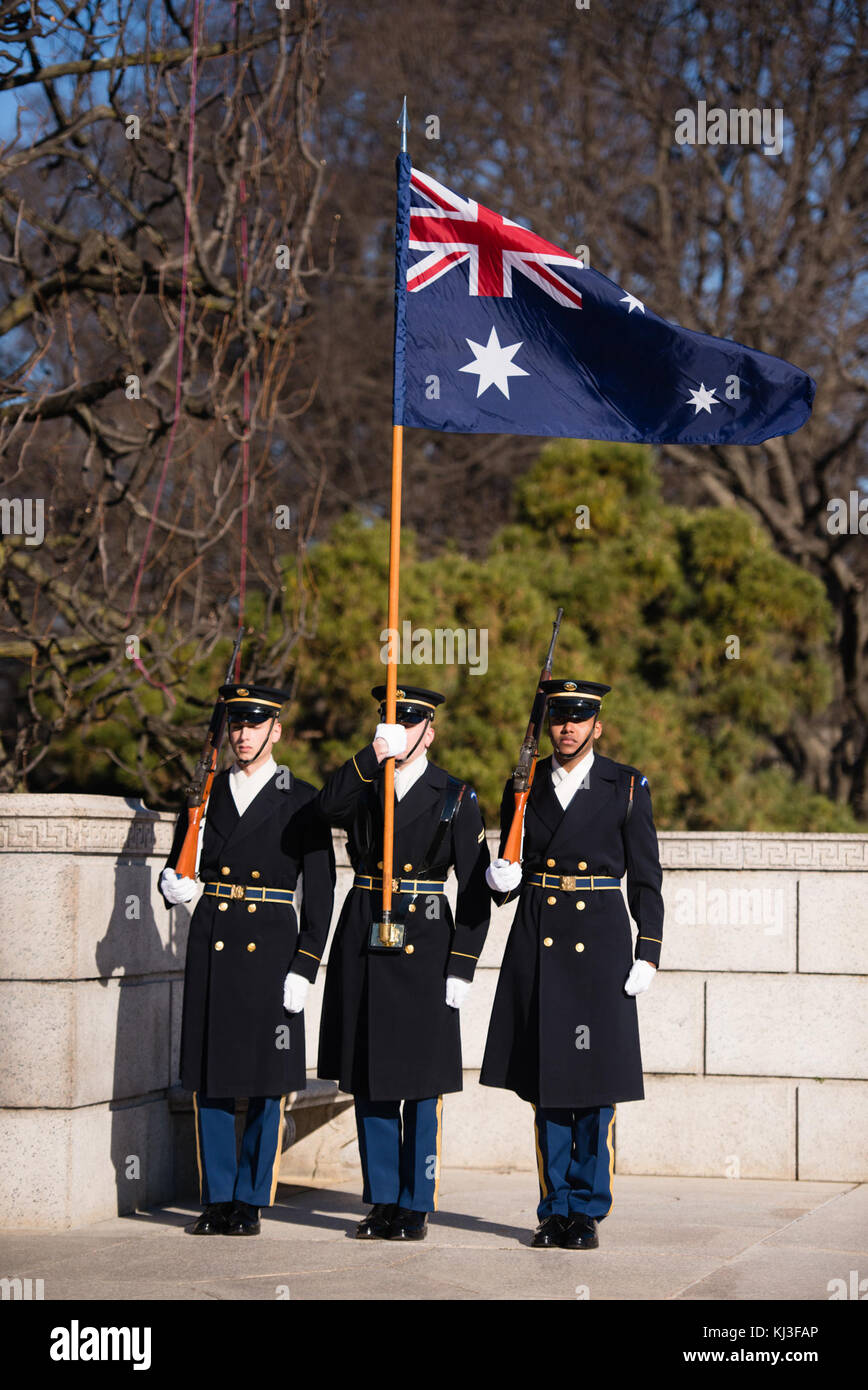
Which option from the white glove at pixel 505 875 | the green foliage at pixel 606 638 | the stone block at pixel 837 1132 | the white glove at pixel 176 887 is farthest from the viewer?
the green foliage at pixel 606 638

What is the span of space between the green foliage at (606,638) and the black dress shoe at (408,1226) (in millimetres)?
5660

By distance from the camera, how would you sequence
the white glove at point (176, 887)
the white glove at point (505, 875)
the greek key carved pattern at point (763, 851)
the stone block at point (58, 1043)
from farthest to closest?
the greek key carved pattern at point (763, 851), the stone block at point (58, 1043), the white glove at point (176, 887), the white glove at point (505, 875)

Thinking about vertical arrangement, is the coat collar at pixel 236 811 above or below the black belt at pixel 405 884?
above

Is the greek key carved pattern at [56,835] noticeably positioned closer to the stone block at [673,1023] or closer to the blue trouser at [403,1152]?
the blue trouser at [403,1152]

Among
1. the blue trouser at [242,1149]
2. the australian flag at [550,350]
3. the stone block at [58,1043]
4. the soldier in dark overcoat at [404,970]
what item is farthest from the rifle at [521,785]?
the stone block at [58,1043]

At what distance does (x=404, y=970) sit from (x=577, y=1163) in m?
0.95

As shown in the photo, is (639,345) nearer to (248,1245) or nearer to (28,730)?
(248,1245)

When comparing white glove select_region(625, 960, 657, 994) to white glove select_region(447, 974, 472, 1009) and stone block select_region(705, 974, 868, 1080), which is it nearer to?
white glove select_region(447, 974, 472, 1009)

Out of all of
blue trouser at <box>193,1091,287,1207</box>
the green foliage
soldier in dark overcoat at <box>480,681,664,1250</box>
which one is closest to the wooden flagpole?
soldier in dark overcoat at <box>480,681,664,1250</box>

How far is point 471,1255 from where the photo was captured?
6.05 metres

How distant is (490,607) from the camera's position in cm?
1231

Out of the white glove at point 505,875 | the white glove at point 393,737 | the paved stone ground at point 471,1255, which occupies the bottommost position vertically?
the paved stone ground at point 471,1255

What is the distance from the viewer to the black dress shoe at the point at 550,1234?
6.22m

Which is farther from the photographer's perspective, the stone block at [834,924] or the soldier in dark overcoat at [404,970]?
the stone block at [834,924]
